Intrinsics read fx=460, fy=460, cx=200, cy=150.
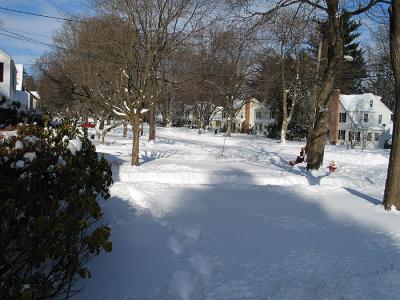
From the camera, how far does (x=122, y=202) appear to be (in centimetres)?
893

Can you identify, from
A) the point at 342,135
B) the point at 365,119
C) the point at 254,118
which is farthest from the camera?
the point at 254,118

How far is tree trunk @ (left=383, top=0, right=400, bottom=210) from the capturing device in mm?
9195

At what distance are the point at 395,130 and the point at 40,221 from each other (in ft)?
26.1

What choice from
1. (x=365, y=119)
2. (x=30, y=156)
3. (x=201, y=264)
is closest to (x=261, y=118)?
(x=365, y=119)

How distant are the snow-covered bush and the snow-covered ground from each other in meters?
1.10

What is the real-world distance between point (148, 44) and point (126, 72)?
4.21 feet

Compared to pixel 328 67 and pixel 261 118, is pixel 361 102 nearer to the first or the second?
pixel 261 118

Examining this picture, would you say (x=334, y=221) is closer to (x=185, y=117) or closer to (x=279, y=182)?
(x=279, y=182)

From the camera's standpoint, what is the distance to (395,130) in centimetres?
917

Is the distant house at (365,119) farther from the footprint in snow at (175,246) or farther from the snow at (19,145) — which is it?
the snow at (19,145)

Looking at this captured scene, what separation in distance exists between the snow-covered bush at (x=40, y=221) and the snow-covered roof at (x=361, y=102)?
2236 inches

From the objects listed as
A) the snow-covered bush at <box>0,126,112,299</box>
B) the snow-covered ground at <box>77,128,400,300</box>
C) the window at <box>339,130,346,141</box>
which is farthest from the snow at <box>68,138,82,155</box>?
the window at <box>339,130,346,141</box>

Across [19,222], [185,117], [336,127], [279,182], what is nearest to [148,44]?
[279,182]

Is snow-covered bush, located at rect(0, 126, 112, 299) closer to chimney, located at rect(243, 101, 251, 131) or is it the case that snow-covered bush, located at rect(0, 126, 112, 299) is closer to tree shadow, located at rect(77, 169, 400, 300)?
tree shadow, located at rect(77, 169, 400, 300)
